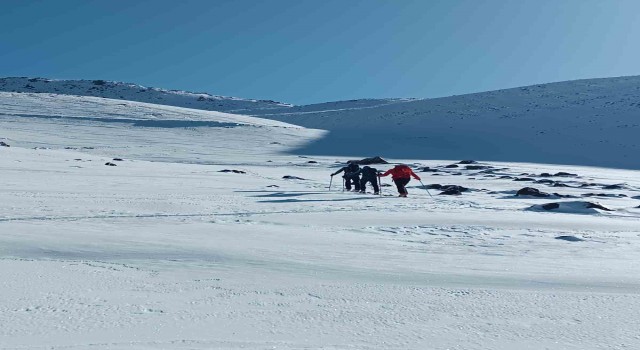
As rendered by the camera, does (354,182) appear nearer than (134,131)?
Yes

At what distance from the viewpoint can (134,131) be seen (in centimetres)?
4775

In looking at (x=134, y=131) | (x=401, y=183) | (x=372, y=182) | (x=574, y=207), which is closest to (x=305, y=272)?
(x=574, y=207)

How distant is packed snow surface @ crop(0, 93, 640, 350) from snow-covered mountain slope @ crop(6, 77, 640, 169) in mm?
29376

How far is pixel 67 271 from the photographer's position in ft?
17.4

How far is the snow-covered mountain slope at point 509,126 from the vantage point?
140 ft

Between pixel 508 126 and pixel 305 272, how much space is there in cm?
5171

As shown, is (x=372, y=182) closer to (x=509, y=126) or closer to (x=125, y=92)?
(x=509, y=126)

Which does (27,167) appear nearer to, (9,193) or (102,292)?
(9,193)

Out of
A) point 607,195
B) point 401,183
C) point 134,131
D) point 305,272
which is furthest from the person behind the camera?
point 134,131

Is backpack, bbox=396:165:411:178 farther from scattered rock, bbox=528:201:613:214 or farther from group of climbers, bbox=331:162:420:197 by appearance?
scattered rock, bbox=528:201:613:214

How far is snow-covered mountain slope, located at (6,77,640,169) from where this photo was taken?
140 ft

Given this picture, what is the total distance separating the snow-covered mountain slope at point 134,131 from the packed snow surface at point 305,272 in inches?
866

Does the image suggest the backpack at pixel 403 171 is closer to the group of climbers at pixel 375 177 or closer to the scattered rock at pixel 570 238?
the group of climbers at pixel 375 177

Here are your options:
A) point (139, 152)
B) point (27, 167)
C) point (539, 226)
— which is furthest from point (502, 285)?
point (139, 152)
